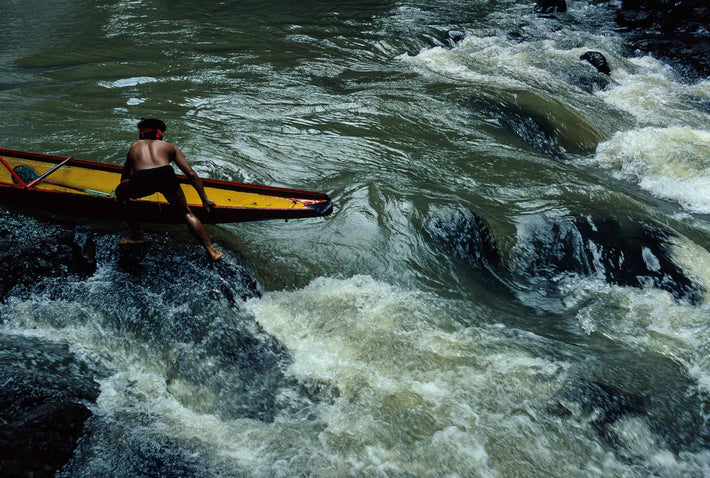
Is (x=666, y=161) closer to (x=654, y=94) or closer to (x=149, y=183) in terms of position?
(x=654, y=94)

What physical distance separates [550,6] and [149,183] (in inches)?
688

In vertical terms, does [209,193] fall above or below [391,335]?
above

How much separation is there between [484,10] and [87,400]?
17708 mm

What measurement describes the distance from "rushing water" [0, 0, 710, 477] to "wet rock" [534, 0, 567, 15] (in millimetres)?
8653

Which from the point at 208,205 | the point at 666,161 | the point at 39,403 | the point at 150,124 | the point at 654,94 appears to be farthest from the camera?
the point at 654,94

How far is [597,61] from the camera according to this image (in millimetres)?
12156

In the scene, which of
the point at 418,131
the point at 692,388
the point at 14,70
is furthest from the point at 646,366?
the point at 14,70

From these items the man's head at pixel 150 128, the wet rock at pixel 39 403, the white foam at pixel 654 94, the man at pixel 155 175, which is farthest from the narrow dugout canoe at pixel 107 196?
the white foam at pixel 654 94

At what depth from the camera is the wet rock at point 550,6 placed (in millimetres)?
17750

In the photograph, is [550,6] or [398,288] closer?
[398,288]

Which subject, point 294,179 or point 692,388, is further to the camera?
point 294,179

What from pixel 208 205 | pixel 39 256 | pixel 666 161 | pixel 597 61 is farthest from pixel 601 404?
pixel 597 61

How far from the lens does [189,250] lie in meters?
4.93

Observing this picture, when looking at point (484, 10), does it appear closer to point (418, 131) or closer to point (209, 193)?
point (418, 131)
